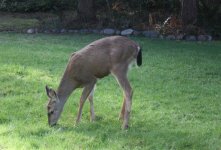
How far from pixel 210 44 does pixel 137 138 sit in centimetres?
996

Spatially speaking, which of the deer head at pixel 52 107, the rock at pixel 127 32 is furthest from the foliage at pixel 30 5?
the deer head at pixel 52 107

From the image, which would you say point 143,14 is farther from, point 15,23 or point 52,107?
point 52,107

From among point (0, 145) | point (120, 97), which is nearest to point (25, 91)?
point (120, 97)

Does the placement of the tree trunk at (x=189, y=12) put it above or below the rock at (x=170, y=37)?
above

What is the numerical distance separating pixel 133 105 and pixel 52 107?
1612mm

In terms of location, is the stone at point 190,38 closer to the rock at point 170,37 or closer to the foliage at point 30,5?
the rock at point 170,37

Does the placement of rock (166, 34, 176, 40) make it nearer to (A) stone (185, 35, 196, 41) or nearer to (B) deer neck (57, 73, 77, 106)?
(A) stone (185, 35, 196, 41)

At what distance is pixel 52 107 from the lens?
25.0 feet

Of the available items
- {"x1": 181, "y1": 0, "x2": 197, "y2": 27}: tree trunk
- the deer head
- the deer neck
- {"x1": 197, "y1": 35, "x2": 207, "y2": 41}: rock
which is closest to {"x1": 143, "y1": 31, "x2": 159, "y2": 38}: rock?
{"x1": 181, "y1": 0, "x2": 197, "y2": 27}: tree trunk

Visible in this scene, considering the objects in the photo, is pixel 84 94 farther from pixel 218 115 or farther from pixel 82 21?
pixel 82 21

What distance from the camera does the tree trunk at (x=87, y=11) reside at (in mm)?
19141

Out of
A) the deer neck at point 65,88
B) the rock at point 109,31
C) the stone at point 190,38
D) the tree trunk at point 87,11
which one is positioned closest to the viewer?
the deer neck at point 65,88

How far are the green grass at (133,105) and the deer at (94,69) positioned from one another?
0.98 feet

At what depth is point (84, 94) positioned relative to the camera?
783cm
